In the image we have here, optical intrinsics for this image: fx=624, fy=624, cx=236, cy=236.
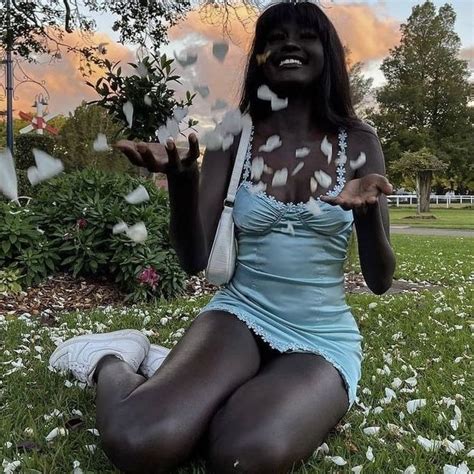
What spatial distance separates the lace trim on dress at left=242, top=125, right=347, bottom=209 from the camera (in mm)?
2027

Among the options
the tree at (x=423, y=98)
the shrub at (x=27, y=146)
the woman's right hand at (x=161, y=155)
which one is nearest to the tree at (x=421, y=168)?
the tree at (x=423, y=98)

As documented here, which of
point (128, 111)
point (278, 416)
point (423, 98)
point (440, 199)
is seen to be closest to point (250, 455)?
point (278, 416)

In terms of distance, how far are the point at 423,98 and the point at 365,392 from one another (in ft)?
94.6

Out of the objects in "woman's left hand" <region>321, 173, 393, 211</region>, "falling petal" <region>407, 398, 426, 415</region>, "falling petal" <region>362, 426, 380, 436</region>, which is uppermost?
"woman's left hand" <region>321, 173, 393, 211</region>

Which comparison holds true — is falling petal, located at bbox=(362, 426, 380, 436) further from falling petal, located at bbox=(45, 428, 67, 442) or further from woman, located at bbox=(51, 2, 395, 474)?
falling petal, located at bbox=(45, 428, 67, 442)

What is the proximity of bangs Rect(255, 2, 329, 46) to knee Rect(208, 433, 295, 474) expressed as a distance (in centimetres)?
129

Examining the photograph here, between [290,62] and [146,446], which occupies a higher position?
[290,62]

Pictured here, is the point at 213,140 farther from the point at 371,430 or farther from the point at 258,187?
the point at 371,430

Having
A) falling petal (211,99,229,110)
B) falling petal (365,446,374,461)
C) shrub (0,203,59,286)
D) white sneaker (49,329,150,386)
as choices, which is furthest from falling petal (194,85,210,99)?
shrub (0,203,59,286)

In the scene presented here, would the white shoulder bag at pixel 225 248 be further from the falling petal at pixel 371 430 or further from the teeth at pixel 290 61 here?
the falling petal at pixel 371 430

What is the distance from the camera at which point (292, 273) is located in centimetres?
201

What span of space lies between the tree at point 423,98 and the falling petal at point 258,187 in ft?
79.3

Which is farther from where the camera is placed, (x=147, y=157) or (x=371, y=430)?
(x=371, y=430)

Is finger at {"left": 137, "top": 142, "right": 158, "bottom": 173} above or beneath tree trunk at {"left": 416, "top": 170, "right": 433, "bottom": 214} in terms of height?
above
